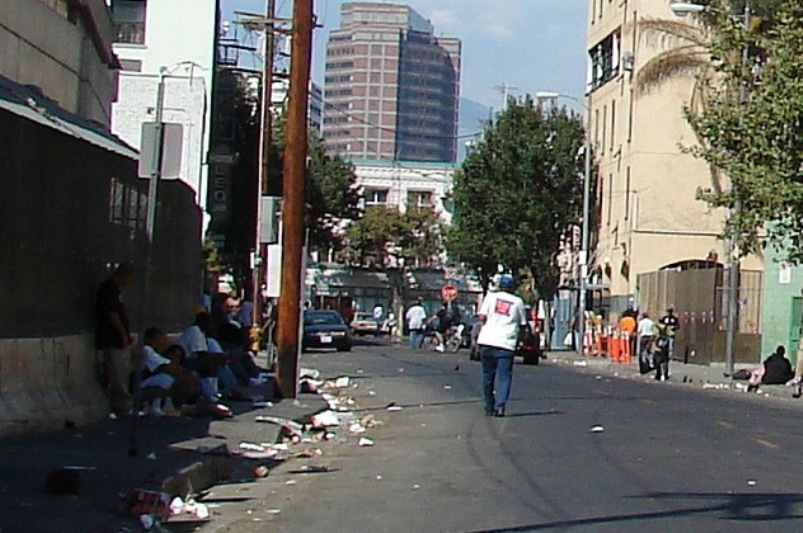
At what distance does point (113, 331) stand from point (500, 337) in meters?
4.90

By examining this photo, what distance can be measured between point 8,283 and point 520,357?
35.0 meters

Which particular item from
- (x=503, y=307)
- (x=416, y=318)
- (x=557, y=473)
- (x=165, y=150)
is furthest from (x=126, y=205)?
(x=416, y=318)

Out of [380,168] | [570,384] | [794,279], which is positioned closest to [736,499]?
[570,384]

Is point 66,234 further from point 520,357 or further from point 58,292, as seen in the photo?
point 520,357

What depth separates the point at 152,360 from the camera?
1900 cm

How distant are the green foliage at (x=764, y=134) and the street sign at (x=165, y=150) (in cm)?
1779

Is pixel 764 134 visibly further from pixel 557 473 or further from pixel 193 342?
pixel 557 473

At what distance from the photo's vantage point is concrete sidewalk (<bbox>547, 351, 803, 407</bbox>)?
109 ft

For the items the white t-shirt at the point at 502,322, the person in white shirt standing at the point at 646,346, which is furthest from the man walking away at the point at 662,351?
the white t-shirt at the point at 502,322

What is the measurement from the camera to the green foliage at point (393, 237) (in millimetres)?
91000

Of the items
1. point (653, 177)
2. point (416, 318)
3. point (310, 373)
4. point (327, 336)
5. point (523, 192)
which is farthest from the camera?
point (523, 192)

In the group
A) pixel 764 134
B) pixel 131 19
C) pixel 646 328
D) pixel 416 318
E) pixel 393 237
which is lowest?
pixel 416 318

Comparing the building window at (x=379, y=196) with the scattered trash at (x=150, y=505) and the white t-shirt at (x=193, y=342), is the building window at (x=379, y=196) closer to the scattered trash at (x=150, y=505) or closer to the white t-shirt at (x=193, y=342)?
the white t-shirt at (x=193, y=342)

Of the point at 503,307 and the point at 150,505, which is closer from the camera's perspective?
the point at 150,505
